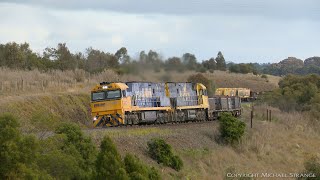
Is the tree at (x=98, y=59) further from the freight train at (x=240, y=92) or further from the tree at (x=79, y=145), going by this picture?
the tree at (x=79, y=145)

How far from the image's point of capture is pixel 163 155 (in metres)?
24.1

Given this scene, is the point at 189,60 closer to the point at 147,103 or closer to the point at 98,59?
the point at 147,103

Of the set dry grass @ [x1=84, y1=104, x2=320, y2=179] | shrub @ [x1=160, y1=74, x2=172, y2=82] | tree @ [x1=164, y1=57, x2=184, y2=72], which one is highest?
tree @ [x1=164, y1=57, x2=184, y2=72]

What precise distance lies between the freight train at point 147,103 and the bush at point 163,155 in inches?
330

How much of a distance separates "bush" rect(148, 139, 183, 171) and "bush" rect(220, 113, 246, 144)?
884 cm

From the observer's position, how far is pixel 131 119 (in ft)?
112

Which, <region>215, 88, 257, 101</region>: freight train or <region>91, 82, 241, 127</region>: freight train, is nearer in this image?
<region>91, 82, 241, 127</region>: freight train

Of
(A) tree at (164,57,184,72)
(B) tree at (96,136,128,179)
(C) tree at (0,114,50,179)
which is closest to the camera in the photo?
(C) tree at (0,114,50,179)

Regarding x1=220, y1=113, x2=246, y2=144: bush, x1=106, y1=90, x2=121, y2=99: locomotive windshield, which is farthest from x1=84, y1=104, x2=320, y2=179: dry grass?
x1=106, y1=90, x2=121, y2=99: locomotive windshield

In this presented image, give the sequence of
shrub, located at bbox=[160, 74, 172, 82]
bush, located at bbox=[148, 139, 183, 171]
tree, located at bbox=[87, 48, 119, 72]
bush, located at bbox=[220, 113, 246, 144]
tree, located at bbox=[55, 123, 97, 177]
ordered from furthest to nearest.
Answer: tree, located at bbox=[87, 48, 119, 72]
shrub, located at bbox=[160, 74, 172, 82]
bush, located at bbox=[220, 113, 246, 144]
bush, located at bbox=[148, 139, 183, 171]
tree, located at bbox=[55, 123, 97, 177]

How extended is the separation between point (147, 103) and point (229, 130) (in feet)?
19.9

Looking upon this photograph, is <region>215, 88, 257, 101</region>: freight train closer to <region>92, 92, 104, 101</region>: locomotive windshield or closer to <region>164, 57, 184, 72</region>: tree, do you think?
<region>164, 57, 184, 72</region>: tree

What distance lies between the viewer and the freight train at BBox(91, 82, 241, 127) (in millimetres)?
33281

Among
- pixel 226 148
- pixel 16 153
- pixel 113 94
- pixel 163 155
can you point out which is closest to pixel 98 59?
pixel 113 94
